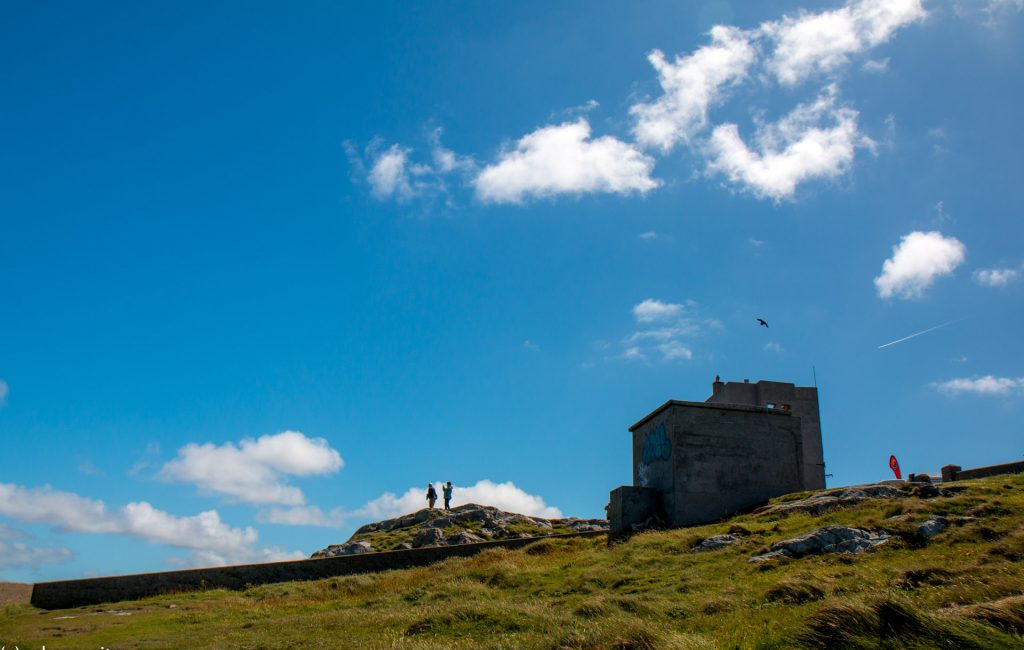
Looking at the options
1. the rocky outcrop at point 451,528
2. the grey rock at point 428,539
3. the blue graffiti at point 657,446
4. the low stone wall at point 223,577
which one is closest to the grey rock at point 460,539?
the rocky outcrop at point 451,528

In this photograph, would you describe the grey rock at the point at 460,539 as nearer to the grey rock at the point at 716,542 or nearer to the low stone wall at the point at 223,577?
the low stone wall at the point at 223,577

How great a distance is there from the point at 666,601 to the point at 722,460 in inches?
547

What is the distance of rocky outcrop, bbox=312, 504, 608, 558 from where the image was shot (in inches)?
1268

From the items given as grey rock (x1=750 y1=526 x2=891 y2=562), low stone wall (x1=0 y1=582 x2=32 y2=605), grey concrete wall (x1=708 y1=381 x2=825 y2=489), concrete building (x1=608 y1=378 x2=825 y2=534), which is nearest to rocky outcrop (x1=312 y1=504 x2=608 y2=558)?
concrete building (x1=608 y1=378 x2=825 y2=534)

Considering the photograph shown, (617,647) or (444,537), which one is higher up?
(444,537)

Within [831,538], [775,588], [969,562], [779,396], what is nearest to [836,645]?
[775,588]

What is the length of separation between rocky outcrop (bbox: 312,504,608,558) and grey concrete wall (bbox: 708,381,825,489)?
9.43 metres

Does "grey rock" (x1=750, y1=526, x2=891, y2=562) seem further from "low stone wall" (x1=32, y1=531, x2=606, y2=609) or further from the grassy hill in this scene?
"low stone wall" (x1=32, y1=531, x2=606, y2=609)

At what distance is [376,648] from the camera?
11.0 m

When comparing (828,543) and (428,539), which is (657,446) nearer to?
(428,539)

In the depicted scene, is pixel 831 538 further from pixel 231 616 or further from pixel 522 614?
pixel 231 616

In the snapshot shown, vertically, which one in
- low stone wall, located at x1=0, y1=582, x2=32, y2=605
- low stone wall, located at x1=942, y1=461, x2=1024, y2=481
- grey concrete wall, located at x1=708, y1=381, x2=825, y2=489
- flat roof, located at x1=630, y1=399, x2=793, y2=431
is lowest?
low stone wall, located at x1=0, y1=582, x2=32, y2=605

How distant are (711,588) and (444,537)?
19.9m

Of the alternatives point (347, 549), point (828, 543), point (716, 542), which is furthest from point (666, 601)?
point (347, 549)
